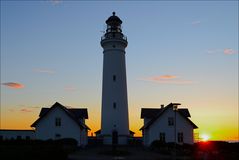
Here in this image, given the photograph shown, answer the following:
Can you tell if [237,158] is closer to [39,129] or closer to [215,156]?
[215,156]

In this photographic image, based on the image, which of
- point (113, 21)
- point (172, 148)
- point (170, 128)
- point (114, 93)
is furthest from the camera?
point (113, 21)

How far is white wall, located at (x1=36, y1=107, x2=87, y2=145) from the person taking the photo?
4462 centimetres

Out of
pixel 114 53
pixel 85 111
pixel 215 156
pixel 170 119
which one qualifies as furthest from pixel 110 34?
pixel 215 156

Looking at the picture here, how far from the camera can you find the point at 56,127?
44.7 meters

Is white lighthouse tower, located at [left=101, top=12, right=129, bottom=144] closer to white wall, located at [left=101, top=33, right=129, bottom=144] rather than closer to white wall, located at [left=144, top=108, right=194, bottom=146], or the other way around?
white wall, located at [left=101, top=33, right=129, bottom=144]

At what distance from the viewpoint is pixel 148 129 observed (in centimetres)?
4703

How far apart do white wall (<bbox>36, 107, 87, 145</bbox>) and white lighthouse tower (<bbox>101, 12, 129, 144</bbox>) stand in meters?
7.10

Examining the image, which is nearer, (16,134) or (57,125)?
(57,125)

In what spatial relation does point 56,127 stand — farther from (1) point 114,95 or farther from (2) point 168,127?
(2) point 168,127

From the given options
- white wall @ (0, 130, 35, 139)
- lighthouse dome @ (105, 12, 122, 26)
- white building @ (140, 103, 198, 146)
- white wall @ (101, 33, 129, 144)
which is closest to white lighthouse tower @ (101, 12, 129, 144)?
white wall @ (101, 33, 129, 144)

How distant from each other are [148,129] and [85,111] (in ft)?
37.0

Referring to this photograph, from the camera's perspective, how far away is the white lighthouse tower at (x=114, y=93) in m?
50.6

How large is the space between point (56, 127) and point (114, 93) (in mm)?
10368

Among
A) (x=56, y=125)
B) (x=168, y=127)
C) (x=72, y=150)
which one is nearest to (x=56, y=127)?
(x=56, y=125)
